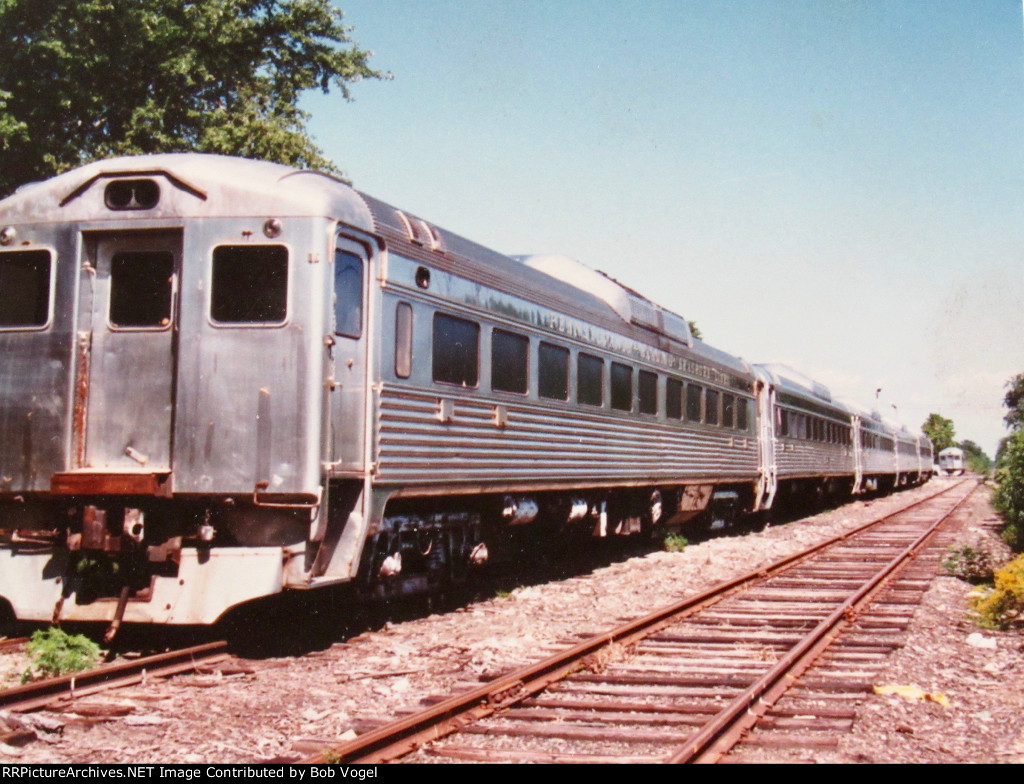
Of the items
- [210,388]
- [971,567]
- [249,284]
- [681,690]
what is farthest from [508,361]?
[971,567]

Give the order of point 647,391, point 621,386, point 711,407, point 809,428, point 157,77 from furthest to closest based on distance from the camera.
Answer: point 809,428 → point 157,77 → point 711,407 → point 647,391 → point 621,386

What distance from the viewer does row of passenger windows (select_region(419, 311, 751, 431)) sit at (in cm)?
867

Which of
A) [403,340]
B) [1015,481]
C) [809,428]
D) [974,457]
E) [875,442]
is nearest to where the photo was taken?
[403,340]

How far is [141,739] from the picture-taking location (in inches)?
203

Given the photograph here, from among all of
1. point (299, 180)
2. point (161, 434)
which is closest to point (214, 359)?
point (161, 434)

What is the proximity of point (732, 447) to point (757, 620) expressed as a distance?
9.24 m

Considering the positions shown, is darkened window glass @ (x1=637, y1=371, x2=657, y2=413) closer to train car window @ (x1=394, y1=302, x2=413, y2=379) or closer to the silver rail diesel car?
the silver rail diesel car

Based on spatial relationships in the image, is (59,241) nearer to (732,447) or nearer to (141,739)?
(141,739)

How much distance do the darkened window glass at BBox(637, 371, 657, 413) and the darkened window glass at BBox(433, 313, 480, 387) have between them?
475cm

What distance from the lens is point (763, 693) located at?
636 cm

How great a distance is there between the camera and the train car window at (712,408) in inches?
664

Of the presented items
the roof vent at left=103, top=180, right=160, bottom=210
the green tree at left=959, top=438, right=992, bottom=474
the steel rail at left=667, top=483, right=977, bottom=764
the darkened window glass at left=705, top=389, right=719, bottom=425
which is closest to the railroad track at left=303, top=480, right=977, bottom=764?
the steel rail at left=667, top=483, right=977, bottom=764

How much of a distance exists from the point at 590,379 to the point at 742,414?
7.75 meters

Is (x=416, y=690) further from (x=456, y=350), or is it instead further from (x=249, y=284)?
(x=456, y=350)
